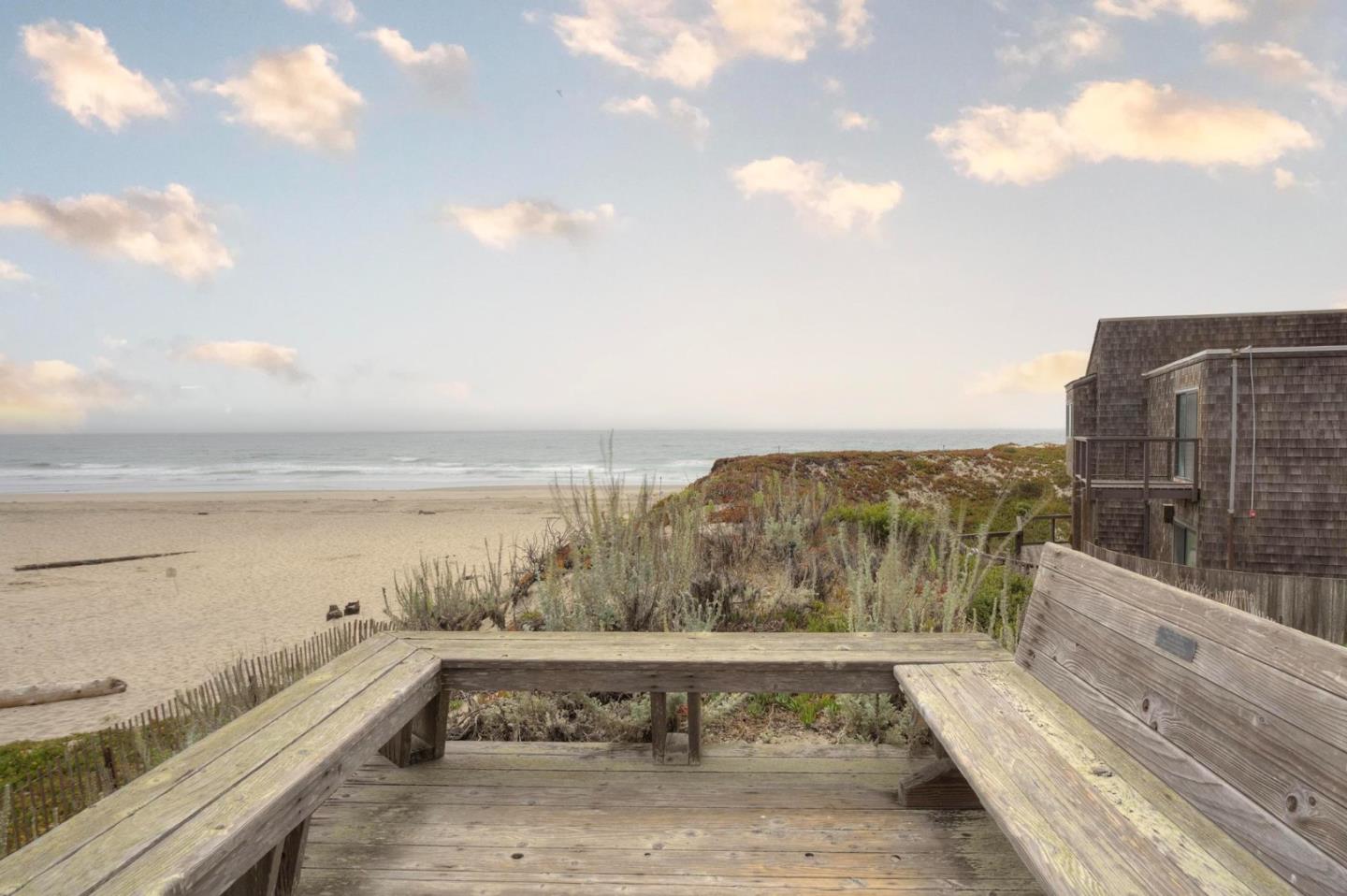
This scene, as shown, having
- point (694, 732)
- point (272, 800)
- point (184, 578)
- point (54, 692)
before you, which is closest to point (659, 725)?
point (694, 732)

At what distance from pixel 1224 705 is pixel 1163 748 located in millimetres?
254

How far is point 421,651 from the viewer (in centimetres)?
274

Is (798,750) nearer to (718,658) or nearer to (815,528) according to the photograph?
(718,658)

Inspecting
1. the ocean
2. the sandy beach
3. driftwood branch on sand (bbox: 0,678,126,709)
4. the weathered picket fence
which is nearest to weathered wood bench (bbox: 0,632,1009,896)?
the weathered picket fence

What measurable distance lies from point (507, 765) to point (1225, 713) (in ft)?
7.77

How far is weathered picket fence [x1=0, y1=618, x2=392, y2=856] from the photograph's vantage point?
3012mm

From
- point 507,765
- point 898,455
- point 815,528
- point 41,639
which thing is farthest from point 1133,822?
point 898,455

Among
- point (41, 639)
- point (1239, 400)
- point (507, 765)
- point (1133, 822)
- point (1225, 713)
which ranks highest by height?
point (1239, 400)

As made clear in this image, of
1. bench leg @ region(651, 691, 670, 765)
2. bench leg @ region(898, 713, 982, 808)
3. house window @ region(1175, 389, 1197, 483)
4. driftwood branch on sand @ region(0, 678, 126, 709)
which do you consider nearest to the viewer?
bench leg @ region(898, 713, 982, 808)

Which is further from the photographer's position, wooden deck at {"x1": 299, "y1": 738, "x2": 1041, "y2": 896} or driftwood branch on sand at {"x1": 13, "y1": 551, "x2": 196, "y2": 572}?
driftwood branch on sand at {"x1": 13, "y1": 551, "x2": 196, "y2": 572}

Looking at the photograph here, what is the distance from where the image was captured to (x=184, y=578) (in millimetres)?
11094

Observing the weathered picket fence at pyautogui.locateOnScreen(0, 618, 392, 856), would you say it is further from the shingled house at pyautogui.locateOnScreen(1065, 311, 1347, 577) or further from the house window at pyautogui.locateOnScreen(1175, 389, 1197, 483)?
the house window at pyautogui.locateOnScreen(1175, 389, 1197, 483)

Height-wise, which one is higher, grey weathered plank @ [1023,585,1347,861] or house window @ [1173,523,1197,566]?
grey weathered plank @ [1023,585,1347,861]

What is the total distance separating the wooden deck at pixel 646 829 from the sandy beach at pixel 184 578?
4.15 metres
